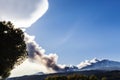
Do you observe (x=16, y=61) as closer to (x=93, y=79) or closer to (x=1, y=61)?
(x=1, y=61)

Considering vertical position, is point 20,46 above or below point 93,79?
below

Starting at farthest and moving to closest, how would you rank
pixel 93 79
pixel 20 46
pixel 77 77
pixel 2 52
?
pixel 77 77, pixel 93 79, pixel 20 46, pixel 2 52

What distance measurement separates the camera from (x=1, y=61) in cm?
7944

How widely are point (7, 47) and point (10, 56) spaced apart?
2.03 m

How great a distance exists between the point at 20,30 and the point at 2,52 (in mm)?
9228

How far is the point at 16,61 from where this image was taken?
279 feet

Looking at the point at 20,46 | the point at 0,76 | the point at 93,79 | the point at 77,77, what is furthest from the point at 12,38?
the point at 77,77

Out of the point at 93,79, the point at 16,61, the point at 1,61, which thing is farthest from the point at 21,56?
the point at 93,79

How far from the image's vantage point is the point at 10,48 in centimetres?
8088

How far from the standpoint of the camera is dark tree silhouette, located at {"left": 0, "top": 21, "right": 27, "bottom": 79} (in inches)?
3142

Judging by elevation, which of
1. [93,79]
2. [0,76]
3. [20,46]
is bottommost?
[0,76]

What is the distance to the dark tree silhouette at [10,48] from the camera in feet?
262

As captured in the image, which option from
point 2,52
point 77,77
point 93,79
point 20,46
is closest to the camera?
point 2,52

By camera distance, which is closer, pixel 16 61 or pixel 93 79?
pixel 16 61
